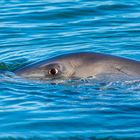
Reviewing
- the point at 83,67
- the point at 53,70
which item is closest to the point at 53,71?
the point at 53,70

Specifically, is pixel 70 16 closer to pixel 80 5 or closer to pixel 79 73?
pixel 80 5

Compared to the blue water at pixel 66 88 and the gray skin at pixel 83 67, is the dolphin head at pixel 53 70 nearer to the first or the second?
the gray skin at pixel 83 67

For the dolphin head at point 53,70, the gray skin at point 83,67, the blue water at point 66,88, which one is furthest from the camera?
the dolphin head at point 53,70

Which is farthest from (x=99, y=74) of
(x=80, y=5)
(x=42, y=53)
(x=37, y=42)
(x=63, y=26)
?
(x=80, y=5)

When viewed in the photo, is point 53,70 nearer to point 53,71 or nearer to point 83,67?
point 53,71

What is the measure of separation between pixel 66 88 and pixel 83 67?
513mm

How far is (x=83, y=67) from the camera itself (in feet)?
35.8

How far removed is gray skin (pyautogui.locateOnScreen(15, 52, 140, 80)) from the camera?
10.8m

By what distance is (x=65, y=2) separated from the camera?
19.8 metres

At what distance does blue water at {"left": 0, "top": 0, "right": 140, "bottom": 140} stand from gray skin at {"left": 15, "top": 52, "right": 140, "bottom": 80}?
198 mm

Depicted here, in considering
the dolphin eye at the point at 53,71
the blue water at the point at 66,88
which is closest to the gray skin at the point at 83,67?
the dolphin eye at the point at 53,71

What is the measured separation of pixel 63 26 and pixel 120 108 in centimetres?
749

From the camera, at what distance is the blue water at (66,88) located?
8.87 m

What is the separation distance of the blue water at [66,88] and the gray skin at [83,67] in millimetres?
198
